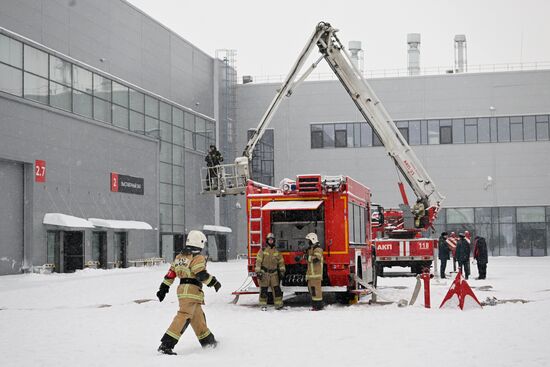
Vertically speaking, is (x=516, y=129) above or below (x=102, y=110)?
above

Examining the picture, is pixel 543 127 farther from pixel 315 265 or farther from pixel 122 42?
pixel 315 265

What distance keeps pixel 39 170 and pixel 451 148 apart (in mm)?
32703

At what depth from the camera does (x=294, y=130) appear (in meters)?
60.5

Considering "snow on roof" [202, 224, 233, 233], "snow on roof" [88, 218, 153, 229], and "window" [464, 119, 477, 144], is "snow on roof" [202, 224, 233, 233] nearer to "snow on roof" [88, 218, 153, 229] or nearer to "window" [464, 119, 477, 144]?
"snow on roof" [88, 218, 153, 229]

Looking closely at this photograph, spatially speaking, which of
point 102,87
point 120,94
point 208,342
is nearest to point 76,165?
point 102,87

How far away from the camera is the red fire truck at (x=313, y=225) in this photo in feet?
57.8

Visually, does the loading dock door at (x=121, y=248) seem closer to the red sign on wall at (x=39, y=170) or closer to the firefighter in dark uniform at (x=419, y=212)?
the red sign on wall at (x=39, y=170)

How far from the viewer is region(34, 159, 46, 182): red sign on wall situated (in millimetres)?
35094

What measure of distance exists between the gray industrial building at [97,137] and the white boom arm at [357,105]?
13.2 m

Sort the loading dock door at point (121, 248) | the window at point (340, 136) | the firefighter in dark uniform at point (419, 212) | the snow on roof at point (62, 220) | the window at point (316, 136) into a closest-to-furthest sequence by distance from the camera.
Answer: the firefighter in dark uniform at point (419, 212) < the snow on roof at point (62, 220) < the loading dock door at point (121, 248) < the window at point (340, 136) < the window at point (316, 136)

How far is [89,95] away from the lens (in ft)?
134

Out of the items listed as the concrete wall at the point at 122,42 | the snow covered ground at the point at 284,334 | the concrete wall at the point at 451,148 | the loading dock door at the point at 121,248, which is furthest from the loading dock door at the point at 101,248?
the concrete wall at the point at 451,148

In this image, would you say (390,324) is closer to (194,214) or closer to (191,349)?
(191,349)

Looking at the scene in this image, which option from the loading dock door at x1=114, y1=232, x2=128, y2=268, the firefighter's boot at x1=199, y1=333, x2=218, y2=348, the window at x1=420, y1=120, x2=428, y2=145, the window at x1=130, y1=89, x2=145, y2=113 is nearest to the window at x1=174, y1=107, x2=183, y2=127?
the window at x1=130, y1=89, x2=145, y2=113
